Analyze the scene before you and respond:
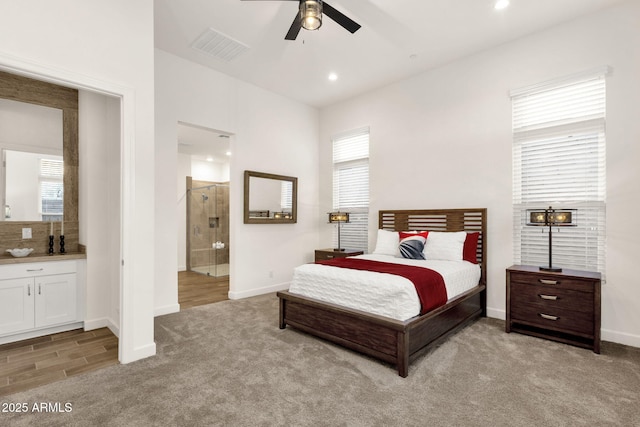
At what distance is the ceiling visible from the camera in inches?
123

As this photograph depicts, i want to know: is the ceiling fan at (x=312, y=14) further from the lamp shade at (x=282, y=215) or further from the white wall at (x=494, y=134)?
the lamp shade at (x=282, y=215)

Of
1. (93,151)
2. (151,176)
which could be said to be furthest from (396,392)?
(93,151)

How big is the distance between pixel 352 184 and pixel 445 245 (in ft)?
7.00

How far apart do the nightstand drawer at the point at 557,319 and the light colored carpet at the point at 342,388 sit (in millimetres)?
168

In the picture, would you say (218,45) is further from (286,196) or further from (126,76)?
(286,196)

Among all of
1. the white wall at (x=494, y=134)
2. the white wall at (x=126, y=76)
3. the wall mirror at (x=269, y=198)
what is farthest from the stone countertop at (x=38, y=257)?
the white wall at (x=494, y=134)

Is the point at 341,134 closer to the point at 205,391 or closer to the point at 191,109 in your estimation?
the point at 191,109

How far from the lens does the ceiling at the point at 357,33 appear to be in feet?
10.3

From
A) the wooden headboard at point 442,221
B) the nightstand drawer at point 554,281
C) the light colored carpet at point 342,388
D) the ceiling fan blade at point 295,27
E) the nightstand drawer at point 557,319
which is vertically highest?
the ceiling fan blade at point 295,27

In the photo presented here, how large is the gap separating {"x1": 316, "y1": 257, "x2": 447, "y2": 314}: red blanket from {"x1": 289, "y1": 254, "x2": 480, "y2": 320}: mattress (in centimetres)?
8

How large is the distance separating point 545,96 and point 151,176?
14.1 feet

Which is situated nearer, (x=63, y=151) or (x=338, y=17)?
(x=338, y=17)

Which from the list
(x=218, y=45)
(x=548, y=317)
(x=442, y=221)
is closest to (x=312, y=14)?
(x=218, y=45)

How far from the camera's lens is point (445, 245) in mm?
3904
